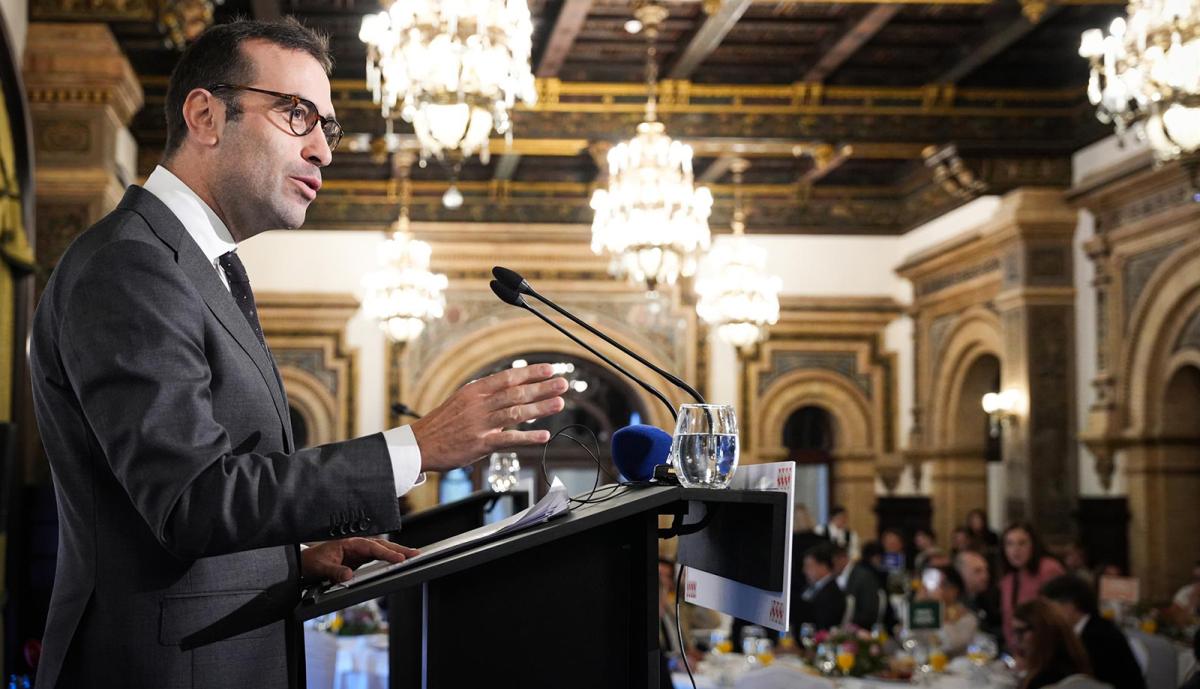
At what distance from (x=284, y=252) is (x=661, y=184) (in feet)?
22.5

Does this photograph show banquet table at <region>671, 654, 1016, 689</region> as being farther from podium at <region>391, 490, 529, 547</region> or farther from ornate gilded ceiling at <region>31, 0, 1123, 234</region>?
ornate gilded ceiling at <region>31, 0, 1123, 234</region>

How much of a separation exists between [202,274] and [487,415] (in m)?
0.47

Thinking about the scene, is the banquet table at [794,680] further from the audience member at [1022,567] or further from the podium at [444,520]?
the audience member at [1022,567]

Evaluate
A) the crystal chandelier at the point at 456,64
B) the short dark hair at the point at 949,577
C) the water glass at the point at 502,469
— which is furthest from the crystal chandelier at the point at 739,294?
the water glass at the point at 502,469

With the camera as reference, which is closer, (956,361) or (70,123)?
(70,123)

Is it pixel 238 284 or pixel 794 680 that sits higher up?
pixel 238 284

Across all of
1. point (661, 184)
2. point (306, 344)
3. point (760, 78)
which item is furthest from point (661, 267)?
point (306, 344)

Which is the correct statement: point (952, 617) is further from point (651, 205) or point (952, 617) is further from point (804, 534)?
point (804, 534)

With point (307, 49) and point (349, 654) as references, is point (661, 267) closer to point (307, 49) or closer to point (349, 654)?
point (349, 654)

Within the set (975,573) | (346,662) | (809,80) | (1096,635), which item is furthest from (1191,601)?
(809,80)

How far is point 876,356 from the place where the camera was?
50.8 feet

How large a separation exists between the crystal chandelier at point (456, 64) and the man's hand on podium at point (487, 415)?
13.8 ft

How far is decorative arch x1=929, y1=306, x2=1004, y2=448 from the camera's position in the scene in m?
13.2

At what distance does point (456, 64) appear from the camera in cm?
569
